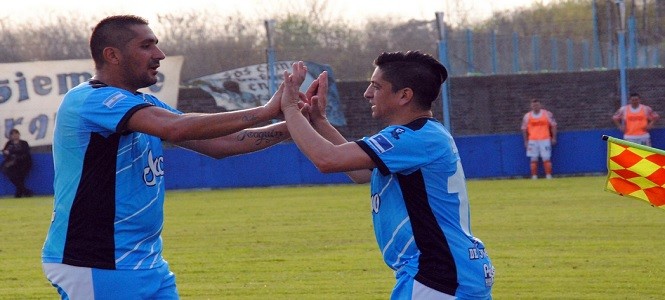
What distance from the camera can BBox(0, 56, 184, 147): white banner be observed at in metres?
26.4

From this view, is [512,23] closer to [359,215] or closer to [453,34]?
[453,34]

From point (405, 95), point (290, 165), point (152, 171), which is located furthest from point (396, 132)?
point (290, 165)

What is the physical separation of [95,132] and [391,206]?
132 cm

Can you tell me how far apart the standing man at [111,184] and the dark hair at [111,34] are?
1 centimetres

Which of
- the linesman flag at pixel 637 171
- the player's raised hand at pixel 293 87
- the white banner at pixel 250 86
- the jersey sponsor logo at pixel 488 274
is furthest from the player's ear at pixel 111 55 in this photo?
the white banner at pixel 250 86

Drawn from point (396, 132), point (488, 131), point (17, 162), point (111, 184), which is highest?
point (396, 132)

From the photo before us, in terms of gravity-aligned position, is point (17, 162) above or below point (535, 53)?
below

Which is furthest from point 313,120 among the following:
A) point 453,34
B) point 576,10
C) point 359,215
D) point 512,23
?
point 576,10

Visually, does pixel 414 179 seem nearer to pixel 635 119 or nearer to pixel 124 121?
pixel 124 121

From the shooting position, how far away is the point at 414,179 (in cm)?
511

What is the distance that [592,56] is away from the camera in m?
29.6

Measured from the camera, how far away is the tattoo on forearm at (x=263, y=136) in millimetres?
6051

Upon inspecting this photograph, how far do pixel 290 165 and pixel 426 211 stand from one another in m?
20.9

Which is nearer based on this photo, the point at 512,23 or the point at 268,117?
the point at 268,117
